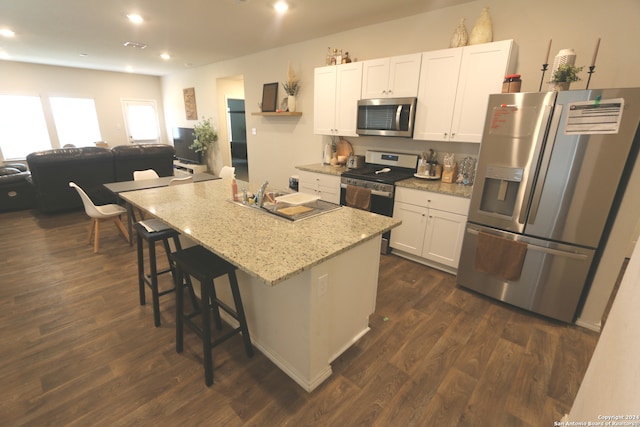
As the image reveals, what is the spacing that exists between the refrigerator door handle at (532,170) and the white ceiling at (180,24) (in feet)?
5.20

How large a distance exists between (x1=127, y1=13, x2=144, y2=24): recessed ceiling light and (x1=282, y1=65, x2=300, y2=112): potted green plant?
6.31 ft

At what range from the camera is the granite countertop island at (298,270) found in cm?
142

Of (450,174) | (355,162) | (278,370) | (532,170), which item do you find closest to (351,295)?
(278,370)

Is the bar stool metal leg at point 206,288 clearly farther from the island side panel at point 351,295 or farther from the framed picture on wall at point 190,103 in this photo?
the framed picture on wall at point 190,103

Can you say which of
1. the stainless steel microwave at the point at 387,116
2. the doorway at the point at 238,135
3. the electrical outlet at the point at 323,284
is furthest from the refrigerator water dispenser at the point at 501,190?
the doorway at the point at 238,135

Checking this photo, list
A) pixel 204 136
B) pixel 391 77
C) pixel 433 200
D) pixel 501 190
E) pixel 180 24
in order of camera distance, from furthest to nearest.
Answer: pixel 204 136
pixel 180 24
pixel 391 77
pixel 433 200
pixel 501 190

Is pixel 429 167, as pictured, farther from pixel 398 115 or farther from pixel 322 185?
pixel 322 185

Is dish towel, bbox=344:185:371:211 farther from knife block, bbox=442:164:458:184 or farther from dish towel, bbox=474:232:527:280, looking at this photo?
dish towel, bbox=474:232:527:280

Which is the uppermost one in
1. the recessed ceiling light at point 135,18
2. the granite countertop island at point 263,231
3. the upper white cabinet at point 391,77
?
the recessed ceiling light at point 135,18

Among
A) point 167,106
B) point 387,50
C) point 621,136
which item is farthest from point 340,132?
point 167,106

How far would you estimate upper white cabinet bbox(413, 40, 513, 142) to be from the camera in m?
2.50

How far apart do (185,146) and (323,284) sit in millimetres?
7015

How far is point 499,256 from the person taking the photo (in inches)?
94.3

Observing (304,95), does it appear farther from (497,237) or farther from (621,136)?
(621,136)
